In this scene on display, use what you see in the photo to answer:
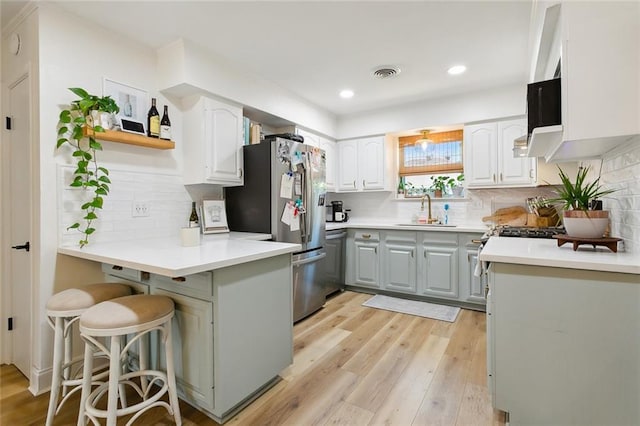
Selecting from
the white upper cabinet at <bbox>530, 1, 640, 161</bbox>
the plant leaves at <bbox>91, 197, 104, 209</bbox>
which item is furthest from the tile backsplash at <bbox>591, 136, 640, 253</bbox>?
the plant leaves at <bbox>91, 197, 104, 209</bbox>

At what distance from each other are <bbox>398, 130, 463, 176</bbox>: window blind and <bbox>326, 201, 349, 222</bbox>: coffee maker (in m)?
1.00

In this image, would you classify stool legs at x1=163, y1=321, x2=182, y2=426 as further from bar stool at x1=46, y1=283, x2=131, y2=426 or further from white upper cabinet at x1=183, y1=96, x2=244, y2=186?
white upper cabinet at x1=183, y1=96, x2=244, y2=186

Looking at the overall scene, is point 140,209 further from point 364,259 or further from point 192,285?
point 364,259

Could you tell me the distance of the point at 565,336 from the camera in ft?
4.47

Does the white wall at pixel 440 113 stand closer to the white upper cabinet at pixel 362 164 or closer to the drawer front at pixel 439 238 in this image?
the white upper cabinet at pixel 362 164

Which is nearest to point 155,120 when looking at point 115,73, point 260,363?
point 115,73

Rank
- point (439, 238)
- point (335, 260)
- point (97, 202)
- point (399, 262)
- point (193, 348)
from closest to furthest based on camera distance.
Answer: point (193, 348), point (97, 202), point (439, 238), point (399, 262), point (335, 260)

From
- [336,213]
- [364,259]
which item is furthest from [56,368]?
[336,213]

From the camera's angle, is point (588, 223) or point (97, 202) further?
point (97, 202)

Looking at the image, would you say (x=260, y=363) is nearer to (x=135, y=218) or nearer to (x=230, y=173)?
(x=135, y=218)

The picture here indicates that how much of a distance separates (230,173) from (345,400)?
6.79 feet

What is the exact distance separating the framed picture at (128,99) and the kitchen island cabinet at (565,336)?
2.65 meters

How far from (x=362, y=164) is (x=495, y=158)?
1.64m

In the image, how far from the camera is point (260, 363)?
5.85 ft
